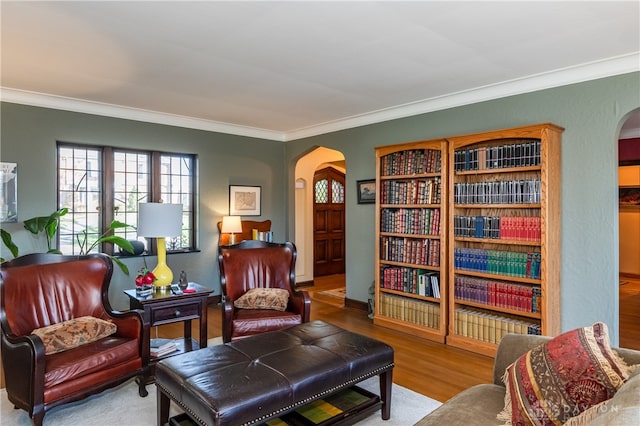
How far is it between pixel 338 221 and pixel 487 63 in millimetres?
5414

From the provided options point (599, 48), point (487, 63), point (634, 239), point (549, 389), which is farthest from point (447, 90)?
point (634, 239)

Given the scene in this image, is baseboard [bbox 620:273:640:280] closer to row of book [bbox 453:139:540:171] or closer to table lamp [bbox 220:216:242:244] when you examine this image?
row of book [bbox 453:139:540:171]

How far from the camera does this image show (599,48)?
10.5ft

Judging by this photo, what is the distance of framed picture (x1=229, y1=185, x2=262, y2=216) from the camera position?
20.4ft

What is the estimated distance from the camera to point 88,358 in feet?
8.82

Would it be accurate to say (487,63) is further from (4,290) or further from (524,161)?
(4,290)

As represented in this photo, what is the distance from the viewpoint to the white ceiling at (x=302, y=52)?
2.61m

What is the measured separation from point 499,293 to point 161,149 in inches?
179

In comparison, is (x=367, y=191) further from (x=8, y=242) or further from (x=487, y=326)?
(x=8, y=242)

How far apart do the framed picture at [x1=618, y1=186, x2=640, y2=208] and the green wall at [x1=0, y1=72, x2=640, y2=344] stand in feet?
19.6

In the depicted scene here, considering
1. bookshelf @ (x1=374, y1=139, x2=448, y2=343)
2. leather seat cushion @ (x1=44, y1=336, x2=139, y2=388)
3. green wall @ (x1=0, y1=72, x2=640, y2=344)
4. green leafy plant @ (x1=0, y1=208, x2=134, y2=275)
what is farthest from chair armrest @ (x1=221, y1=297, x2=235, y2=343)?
green wall @ (x1=0, y1=72, x2=640, y2=344)

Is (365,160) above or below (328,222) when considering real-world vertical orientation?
above

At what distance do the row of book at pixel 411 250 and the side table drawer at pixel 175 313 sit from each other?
237 cm

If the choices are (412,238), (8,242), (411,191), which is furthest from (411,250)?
(8,242)
